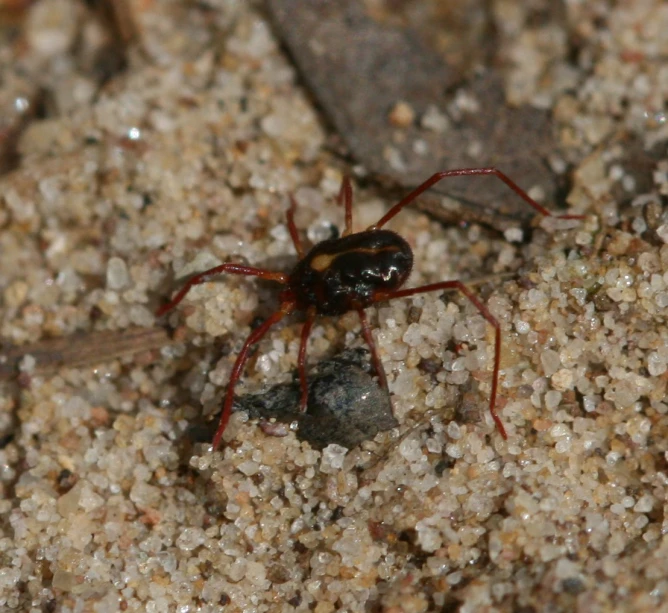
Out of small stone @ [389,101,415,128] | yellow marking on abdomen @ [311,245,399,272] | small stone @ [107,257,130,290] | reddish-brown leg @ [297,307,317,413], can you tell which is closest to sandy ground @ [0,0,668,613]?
small stone @ [107,257,130,290]

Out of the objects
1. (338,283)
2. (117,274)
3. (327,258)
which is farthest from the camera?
(117,274)

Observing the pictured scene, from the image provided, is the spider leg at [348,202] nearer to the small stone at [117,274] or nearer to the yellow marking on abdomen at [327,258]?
the yellow marking on abdomen at [327,258]

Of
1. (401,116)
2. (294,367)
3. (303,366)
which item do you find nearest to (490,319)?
(303,366)

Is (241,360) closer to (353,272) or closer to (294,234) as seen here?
(353,272)

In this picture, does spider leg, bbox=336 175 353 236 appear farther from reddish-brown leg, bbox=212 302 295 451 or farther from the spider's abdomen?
reddish-brown leg, bbox=212 302 295 451

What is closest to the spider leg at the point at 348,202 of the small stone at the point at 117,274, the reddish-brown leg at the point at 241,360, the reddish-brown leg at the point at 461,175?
the reddish-brown leg at the point at 461,175

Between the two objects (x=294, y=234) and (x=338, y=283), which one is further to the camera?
(x=294, y=234)
